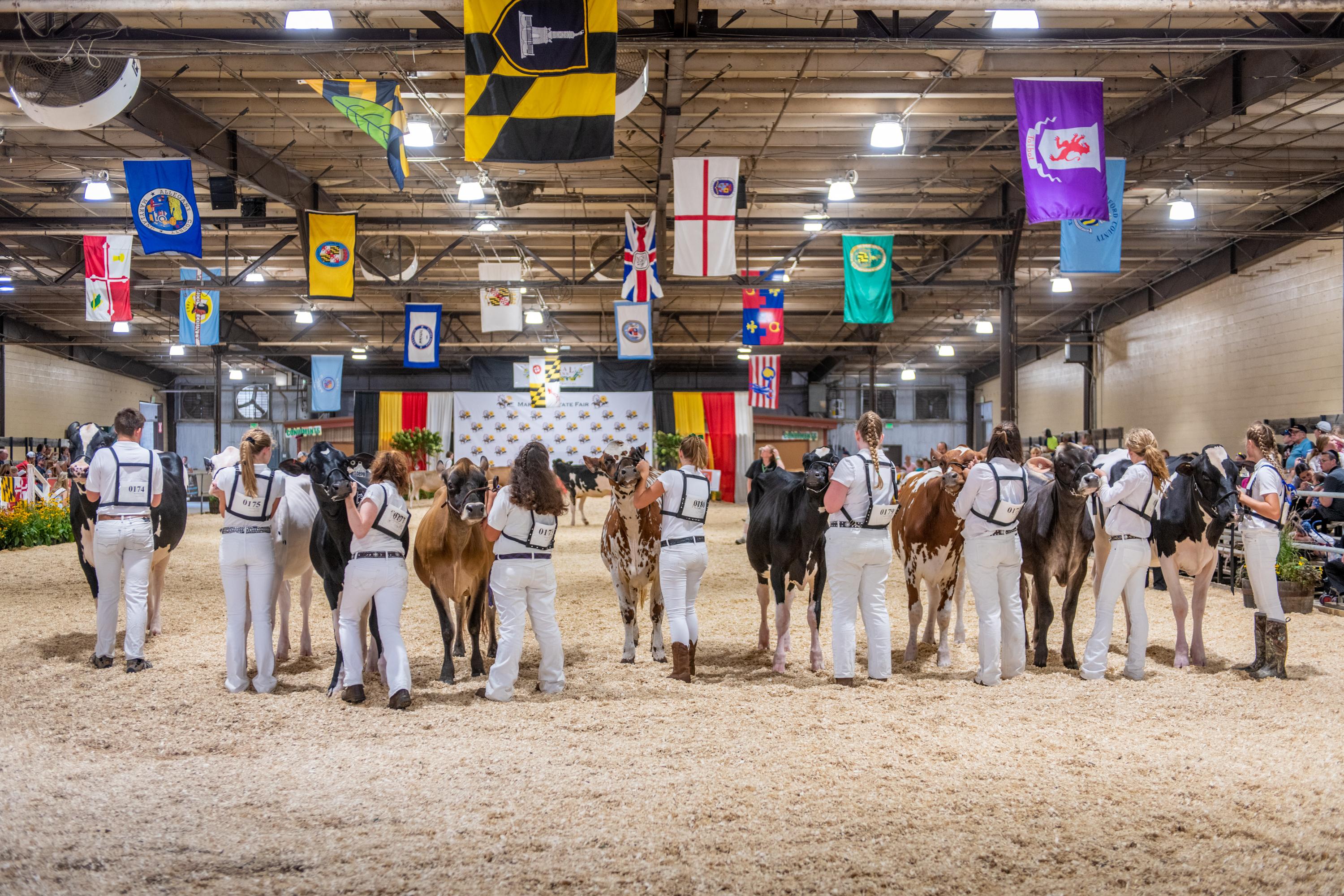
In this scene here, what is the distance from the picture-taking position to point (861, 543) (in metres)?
5.92

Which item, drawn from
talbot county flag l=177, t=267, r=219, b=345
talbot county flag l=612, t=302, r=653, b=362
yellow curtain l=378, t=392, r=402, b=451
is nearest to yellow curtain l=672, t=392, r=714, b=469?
yellow curtain l=378, t=392, r=402, b=451

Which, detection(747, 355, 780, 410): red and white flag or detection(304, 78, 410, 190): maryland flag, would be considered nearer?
detection(304, 78, 410, 190): maryland flag

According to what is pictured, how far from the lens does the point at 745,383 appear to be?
119 ft

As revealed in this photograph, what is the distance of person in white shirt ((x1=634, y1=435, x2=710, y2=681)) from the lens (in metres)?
6.13

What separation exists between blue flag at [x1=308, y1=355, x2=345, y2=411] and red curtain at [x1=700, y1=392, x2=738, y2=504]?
13.2 m

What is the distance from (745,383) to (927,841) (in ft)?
108

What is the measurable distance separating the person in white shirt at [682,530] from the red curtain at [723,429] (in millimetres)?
28564

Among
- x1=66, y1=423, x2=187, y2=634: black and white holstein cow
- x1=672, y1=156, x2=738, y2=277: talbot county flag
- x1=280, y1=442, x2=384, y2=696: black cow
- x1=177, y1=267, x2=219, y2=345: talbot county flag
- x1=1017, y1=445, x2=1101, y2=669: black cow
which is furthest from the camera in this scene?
x1=177, y1=267, x2=219, y2=345: talbot county flag

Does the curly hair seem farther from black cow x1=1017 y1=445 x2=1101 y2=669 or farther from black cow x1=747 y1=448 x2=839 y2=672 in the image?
black cow x1=1017 y1=445 x2=1101 y2=669

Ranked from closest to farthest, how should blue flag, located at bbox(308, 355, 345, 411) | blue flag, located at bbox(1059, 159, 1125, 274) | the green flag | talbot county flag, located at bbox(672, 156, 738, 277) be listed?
talbot county flag, located at bbox(672, 156, 738, 277)
blue flag, located at bbox(1059, 159, 1125, 274)
the green flag
blue flag, located at bbox(308, 355, 345, 411)

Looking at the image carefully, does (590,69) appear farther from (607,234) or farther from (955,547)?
(607,234)

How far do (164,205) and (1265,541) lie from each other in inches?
506

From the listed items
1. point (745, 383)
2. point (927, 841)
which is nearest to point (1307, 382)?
point (927, 841)

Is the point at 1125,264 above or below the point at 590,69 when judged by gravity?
above
